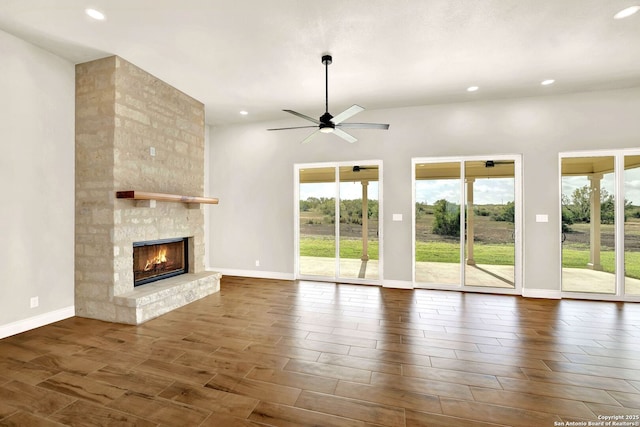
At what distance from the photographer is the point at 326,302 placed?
4.51 m

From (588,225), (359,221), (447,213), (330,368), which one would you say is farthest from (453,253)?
(330,368)

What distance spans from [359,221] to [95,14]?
458 cm

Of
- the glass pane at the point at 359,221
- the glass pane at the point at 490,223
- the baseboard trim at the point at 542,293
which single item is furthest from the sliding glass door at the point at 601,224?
the glass pane at the point at 359,221

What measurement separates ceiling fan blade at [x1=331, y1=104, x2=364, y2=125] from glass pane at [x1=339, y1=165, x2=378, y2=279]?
2255 mm

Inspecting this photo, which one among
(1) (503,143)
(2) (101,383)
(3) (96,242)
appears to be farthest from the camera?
(1) (503,143)

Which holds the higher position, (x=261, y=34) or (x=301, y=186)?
(x=261, y=34)

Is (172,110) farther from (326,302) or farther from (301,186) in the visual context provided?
(326,302)

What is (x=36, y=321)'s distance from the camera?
346 centimetres

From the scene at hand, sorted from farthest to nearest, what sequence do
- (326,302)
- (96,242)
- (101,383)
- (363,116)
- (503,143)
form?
(363,116)
(503,143)
(326,302)
(96,242)
(101,383)

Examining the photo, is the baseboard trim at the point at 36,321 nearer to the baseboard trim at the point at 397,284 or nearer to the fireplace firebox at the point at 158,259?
the fireplace firebox at the point at 158,259

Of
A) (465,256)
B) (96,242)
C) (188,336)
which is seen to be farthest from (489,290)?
(96,242)

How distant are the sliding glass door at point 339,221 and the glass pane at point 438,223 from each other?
75 centimetres

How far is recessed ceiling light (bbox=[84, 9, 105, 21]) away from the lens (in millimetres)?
2841

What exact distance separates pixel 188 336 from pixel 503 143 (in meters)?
5.42
